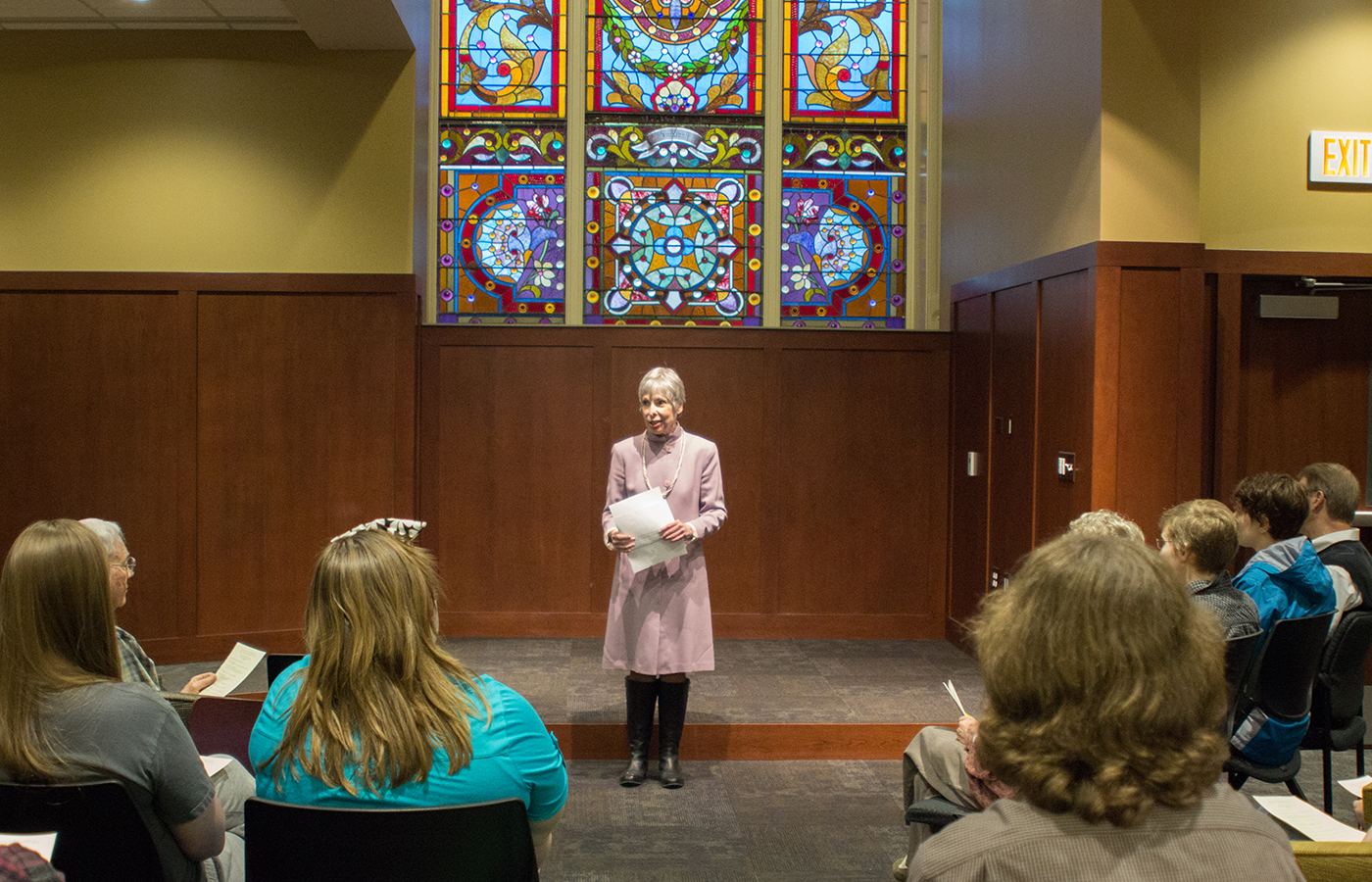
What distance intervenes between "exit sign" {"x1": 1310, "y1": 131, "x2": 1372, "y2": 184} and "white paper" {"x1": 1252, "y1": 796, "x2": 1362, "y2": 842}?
11.4 feet

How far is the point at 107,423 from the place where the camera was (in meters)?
5.15

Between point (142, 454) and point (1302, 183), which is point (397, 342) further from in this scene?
point (1302, 183)

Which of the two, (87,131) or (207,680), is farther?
(87,131)

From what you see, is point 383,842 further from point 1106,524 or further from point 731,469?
point 731,469

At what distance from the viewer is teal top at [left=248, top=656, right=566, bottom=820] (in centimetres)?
154

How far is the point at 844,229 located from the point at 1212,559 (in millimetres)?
3762

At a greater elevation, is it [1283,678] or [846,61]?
[846,61]

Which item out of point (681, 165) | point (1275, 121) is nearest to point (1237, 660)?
point (1275, 121)

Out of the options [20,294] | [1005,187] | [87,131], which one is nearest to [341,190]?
[87,131]

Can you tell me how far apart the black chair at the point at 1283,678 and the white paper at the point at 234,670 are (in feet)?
8.23

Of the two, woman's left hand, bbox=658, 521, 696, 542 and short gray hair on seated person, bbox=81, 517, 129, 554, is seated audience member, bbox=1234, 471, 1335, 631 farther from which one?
short gray hair on seated person, bbox=81, 517, 129, 554

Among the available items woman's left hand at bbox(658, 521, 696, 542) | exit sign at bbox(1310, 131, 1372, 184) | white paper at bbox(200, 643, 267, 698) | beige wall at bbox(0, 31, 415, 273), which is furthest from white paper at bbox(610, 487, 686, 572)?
exit sign at bbox(1310, 131, 1372, 184)

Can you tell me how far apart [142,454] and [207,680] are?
114 inches

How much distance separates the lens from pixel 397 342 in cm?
532
